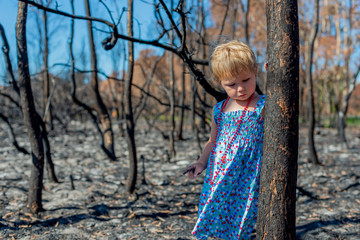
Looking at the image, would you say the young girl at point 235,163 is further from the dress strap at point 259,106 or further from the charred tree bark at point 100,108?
the charred tree bark at point 100,108

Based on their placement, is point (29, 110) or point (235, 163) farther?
point (29, 110)

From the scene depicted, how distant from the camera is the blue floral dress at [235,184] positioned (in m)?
2.03

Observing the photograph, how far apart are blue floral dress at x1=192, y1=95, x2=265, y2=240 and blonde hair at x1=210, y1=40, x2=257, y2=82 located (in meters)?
0.26

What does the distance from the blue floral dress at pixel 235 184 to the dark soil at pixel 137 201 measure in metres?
1.19

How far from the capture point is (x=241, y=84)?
197 cm

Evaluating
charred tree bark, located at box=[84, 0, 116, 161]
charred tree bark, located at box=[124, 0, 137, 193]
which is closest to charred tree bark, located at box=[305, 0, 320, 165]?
charred tree bark, located at box=[124, 0, 137, 193]

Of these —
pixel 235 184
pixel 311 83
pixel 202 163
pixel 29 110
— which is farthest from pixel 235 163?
pixel 311 83

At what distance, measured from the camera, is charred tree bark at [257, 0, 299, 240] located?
69.7 inches

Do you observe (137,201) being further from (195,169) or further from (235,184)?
(235,184)

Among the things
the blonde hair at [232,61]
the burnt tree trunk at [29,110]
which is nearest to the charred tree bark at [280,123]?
the blonde hair at [232,61]

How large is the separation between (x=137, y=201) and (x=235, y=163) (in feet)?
8.40

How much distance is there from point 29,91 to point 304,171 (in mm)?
4574

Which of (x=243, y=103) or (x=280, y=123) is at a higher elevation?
(x=243, y=103)

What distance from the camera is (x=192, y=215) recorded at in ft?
12.6
